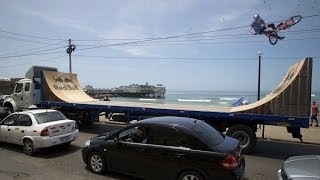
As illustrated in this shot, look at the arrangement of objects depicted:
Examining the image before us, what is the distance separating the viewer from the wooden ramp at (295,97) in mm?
9680

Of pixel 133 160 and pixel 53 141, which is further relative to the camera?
pixel 53 141

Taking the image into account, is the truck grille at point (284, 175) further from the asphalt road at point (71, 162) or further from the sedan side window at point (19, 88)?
the sedan side window at point (19, 88)

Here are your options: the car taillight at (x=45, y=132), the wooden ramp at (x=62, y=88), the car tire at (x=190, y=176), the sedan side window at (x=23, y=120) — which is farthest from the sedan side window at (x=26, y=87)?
the car tire at (x=190, y=176)

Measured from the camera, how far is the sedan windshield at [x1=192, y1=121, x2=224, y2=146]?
6523 millimetres

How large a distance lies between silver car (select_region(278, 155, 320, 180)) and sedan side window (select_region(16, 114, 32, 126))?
25.8 ft

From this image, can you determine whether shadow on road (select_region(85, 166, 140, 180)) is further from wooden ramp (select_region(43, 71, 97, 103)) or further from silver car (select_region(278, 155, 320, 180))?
wooden ramp (select_region(43, 71, 97, 103))

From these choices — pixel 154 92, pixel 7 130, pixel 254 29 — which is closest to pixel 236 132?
pixel 7 130

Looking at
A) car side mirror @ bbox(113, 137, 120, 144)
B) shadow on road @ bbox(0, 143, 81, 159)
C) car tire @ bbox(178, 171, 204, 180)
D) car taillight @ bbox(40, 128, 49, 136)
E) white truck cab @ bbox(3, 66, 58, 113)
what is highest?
white truck cab @ bbox(3, 66, 58, 113)

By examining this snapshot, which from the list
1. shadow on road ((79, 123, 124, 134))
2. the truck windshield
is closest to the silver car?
the truck windshield

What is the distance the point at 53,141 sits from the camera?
9953mm

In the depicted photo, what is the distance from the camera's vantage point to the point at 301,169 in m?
5.59

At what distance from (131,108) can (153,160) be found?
6745 millimetres

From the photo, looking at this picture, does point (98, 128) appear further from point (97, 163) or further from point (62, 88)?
point (97, 163)

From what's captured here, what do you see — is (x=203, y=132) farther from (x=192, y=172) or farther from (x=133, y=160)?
(x=133, y=160)
